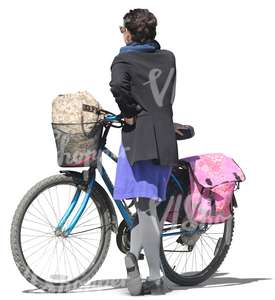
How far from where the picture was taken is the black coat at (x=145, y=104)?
9.59 meters

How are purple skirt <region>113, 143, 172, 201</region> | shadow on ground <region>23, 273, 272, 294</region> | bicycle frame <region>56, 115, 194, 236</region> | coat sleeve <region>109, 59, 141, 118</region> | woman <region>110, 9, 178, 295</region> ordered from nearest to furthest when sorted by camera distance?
coat sleeve <region>109, 59, 141, 118</region> < woman <region>110, 9, 178, 295</region> < purple skirt <region>113, 143, 172, 201</region> < bicycle frame <region>56, 115, 194, 236</region> < shadow on ground <region>23, 273, 272, 294</region>

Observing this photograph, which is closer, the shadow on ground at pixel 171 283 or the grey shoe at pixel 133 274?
the grey shoe at pixel 133 274

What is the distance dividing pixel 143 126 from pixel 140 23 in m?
0.85

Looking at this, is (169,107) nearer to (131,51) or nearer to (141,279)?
(131,51)

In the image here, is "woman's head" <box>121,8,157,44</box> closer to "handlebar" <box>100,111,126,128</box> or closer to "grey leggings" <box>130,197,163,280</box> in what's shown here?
"handlebar" <box>100,111,126,128</box>

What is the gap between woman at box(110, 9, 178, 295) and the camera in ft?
31.6

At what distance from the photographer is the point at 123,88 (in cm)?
952

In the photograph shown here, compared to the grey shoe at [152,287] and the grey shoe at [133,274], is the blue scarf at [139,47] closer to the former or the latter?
the grey shoe at [133,274]

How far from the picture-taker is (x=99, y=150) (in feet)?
32.8

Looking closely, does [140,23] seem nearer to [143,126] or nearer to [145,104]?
[145,104]

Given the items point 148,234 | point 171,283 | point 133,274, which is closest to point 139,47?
point 148,234

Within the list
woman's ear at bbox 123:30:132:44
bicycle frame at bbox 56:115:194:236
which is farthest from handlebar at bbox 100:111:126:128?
woman's ear at bbox 123:30:132:44

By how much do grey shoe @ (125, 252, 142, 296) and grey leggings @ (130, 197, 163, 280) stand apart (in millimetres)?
71

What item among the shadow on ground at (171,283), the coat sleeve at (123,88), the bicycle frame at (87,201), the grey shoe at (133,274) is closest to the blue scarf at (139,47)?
the coat sleeve at (123,88)
